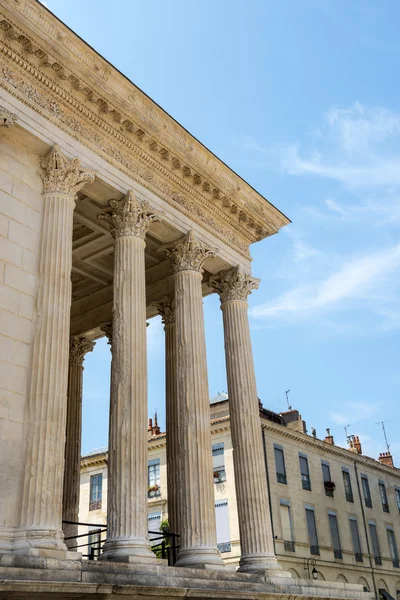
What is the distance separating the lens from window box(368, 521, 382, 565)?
4818cm

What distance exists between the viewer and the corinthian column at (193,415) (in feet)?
54.8

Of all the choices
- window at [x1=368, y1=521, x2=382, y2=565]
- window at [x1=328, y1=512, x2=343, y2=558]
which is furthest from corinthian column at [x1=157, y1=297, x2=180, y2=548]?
window at [x1=368, y1=521, x2=382, y2=565]

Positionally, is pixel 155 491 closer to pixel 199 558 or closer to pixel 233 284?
pixel 233 284

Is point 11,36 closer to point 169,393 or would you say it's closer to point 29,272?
A: point 29,272

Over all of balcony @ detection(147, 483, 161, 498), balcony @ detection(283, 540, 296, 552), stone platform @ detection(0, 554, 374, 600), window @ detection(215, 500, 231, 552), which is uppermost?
balcony @ detection(147, 483, 161, 498)

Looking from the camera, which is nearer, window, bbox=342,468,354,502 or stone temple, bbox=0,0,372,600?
stone temple, bbox=0,0,372,600

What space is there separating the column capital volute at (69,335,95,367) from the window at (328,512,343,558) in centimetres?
2620

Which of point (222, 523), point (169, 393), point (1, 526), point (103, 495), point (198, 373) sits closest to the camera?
point (1, 526)

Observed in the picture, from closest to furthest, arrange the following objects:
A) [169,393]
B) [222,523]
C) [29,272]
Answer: [29,272], [169,393], [222,523]

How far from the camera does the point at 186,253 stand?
20.1 metres

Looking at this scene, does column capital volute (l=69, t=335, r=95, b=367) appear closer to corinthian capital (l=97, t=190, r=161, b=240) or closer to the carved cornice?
corinthian capital (l=97, t=190, r=161, b=240)

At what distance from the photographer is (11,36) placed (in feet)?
51.5

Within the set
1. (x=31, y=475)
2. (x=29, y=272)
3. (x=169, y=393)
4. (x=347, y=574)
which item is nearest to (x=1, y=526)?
(x=31, y=475)

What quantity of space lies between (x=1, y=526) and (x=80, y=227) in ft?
36.6
